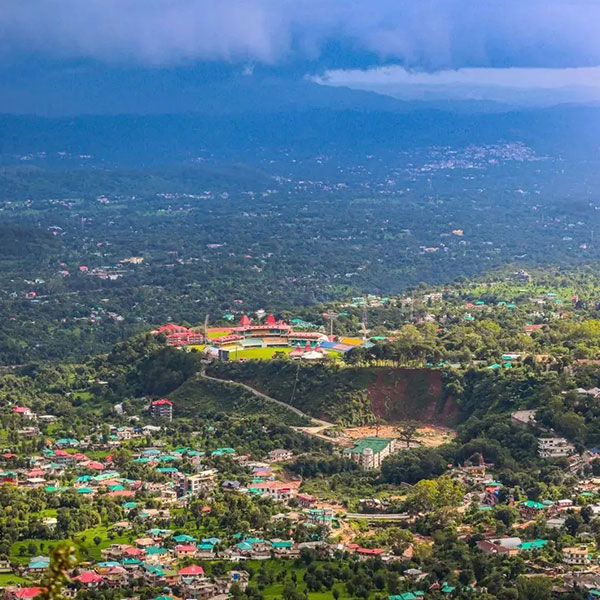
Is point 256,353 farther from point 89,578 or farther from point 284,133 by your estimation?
point 284,133

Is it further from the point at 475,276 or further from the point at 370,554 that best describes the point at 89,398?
the point at 475,276

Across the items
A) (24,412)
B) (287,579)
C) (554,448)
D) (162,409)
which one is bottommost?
(24,412)

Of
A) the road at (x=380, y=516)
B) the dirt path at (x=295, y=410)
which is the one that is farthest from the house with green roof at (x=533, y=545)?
the dirt path at (x=295, y=410)

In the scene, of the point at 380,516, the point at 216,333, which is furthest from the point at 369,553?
the point at 216,333

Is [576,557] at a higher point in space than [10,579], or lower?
higher

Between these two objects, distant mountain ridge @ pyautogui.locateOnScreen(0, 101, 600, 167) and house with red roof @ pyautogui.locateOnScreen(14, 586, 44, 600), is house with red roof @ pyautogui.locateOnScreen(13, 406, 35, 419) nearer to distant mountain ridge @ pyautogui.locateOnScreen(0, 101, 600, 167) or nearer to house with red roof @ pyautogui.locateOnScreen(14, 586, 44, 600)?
house with red roof @ pyautogui.locateOnScreen(14, 586, 44, 600)

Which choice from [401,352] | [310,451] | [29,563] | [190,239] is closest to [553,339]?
[401,352]

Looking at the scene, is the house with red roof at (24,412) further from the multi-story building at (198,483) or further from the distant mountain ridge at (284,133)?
the distant mountain ridge at (284,133)

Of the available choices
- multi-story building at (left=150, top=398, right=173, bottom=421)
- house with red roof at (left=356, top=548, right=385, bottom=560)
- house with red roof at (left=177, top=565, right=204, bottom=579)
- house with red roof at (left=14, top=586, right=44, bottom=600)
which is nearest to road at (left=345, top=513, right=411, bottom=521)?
house with red roof at (left=356, top=548, right=385, bottom=560)
